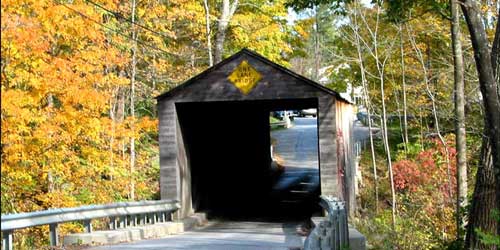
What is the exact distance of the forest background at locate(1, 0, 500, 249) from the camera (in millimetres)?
11107

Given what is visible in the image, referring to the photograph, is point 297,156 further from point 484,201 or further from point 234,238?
point 484,201

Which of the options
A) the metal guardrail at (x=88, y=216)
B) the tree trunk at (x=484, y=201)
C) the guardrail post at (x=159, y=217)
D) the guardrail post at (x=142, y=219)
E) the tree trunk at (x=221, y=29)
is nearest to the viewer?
the metal guardrail at (x=88, y=216)

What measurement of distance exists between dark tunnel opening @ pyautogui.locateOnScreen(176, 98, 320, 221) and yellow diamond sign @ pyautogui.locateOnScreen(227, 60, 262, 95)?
1562 mm

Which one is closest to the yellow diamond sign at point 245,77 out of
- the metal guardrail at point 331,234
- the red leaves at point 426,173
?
the metal guardrail at point 331,234

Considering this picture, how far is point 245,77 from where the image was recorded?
1476 centimetres

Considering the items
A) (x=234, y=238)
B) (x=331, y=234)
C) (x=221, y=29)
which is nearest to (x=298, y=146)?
(x=221, y=29)

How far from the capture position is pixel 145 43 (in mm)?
22703

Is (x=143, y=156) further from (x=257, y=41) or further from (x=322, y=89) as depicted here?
(x=322, y=89)

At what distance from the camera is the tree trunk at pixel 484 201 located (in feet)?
29.6

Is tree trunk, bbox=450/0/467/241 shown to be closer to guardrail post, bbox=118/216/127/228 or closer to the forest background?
the forest background

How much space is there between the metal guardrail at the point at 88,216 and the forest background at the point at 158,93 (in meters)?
0.43

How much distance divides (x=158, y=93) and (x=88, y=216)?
14274 millimetres

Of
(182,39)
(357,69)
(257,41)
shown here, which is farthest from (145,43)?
(357,69)

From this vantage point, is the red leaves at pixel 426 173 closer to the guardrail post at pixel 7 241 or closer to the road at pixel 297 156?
the road at pixel 297 156
